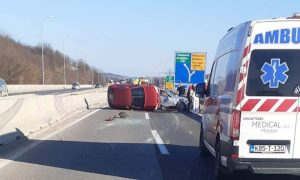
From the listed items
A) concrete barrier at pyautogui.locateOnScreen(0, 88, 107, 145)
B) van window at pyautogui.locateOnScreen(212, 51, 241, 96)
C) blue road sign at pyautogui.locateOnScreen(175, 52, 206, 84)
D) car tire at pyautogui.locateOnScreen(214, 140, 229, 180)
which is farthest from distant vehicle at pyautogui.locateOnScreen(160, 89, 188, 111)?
car tire at pyautogui.locateOnScreen(214, 140, 229, 180)

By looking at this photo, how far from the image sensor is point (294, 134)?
7.89 metres

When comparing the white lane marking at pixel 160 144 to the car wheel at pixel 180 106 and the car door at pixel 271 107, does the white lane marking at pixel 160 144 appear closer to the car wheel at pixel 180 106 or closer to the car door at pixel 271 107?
the car door at pixel 271 107

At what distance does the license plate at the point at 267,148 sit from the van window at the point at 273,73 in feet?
2.41

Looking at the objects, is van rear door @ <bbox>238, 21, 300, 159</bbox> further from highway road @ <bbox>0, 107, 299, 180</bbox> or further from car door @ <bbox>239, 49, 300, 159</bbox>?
highway road @ <bbox>0, 107, 299, 180</bbox>

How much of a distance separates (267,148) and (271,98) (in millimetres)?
711

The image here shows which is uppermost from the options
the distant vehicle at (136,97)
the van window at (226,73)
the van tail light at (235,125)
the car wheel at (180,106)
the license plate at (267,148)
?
the van window at (226,73)

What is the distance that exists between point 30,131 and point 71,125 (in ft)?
14.3

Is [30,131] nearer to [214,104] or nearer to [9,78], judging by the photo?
[214,104]

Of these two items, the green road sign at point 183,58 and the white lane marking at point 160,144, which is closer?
the white lane marking at point 160,144

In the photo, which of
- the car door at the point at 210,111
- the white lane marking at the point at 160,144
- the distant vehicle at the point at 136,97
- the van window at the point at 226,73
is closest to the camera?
the van window at the point at 226,73

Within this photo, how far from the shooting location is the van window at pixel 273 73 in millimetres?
7867

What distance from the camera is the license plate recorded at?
792 centimetres

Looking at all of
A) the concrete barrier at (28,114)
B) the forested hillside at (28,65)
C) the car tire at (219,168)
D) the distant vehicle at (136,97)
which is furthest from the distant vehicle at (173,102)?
the forested hillside at (28,65)

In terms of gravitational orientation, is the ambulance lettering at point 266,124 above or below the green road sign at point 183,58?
below
